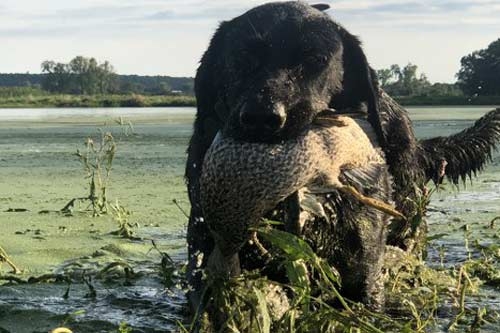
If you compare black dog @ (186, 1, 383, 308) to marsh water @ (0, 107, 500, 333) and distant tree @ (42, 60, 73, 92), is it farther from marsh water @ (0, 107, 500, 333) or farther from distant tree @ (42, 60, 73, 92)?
distant tree @ (42, 60, 73, 92)

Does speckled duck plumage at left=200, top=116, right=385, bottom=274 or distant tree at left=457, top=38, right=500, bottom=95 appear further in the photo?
distant tree at left=457, top=38, right=500, bottom=95

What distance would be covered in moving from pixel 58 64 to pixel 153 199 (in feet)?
305

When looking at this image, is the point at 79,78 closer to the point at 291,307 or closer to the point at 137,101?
the point at 137,101

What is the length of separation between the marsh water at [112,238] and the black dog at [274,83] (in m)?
0.41

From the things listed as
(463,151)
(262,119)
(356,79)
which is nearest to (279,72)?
(262,119)

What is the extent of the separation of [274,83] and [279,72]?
0.67 ft

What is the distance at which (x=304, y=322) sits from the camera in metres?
3.44

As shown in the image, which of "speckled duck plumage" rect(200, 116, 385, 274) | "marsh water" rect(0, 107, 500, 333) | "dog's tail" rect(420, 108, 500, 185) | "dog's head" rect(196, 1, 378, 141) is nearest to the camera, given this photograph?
"speckled duck plumage" rect(200, 116, 385, 274)

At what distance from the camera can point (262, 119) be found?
10.6 feet

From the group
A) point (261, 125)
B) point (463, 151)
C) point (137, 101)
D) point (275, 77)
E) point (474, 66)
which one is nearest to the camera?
point (261, 125)

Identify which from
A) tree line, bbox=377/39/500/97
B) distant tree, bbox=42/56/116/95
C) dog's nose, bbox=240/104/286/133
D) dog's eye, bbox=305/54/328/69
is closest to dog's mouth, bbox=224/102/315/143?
dog's nose, bbox=240/104/286/133

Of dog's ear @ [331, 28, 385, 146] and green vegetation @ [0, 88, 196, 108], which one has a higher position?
dog's ear @ [331, 28, 385, 146]

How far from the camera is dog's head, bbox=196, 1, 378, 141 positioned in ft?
10.9

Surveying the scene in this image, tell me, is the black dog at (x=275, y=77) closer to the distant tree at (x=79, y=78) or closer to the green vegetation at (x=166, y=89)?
the green vegetation at (x=166, y=89)
